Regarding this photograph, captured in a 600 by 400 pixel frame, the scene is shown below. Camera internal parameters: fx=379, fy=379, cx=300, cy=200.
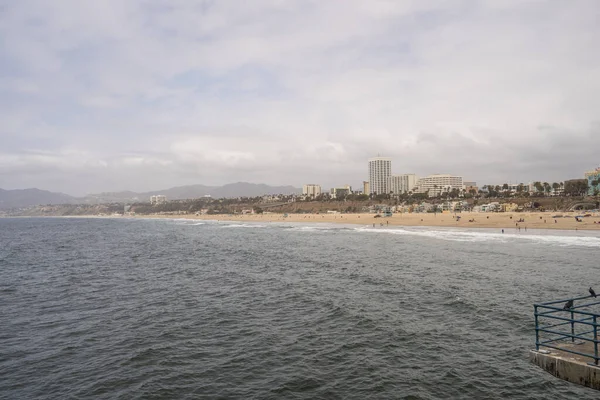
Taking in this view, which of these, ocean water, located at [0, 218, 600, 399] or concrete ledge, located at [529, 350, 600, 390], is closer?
concrete ledge, located at [529, 350, 600, 390]

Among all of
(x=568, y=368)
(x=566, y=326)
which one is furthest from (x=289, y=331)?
(x=566, y=326)

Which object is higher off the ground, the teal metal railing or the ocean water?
the teal metal railing

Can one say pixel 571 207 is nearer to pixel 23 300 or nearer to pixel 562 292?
pixel 562 292

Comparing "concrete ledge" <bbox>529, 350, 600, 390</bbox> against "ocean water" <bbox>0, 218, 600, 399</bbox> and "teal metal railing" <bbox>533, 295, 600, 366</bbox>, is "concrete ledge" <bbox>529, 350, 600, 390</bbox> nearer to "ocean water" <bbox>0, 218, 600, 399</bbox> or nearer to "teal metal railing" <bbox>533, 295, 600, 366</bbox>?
"teal metal railing" <bbox>533, 295, 600, 366</bbox>

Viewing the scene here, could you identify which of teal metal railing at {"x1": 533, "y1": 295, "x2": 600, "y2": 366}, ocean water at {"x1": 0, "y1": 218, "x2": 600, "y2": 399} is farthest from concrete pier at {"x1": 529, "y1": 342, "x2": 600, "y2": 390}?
ocean water at {"x1": 0, "y1": 218, "x2": 600, "y2": 399}

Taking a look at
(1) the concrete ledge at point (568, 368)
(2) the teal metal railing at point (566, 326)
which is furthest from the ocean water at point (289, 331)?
(1) the concrete ledge at point (568, 368)

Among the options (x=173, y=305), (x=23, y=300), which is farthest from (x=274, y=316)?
(x=23, y=300)
